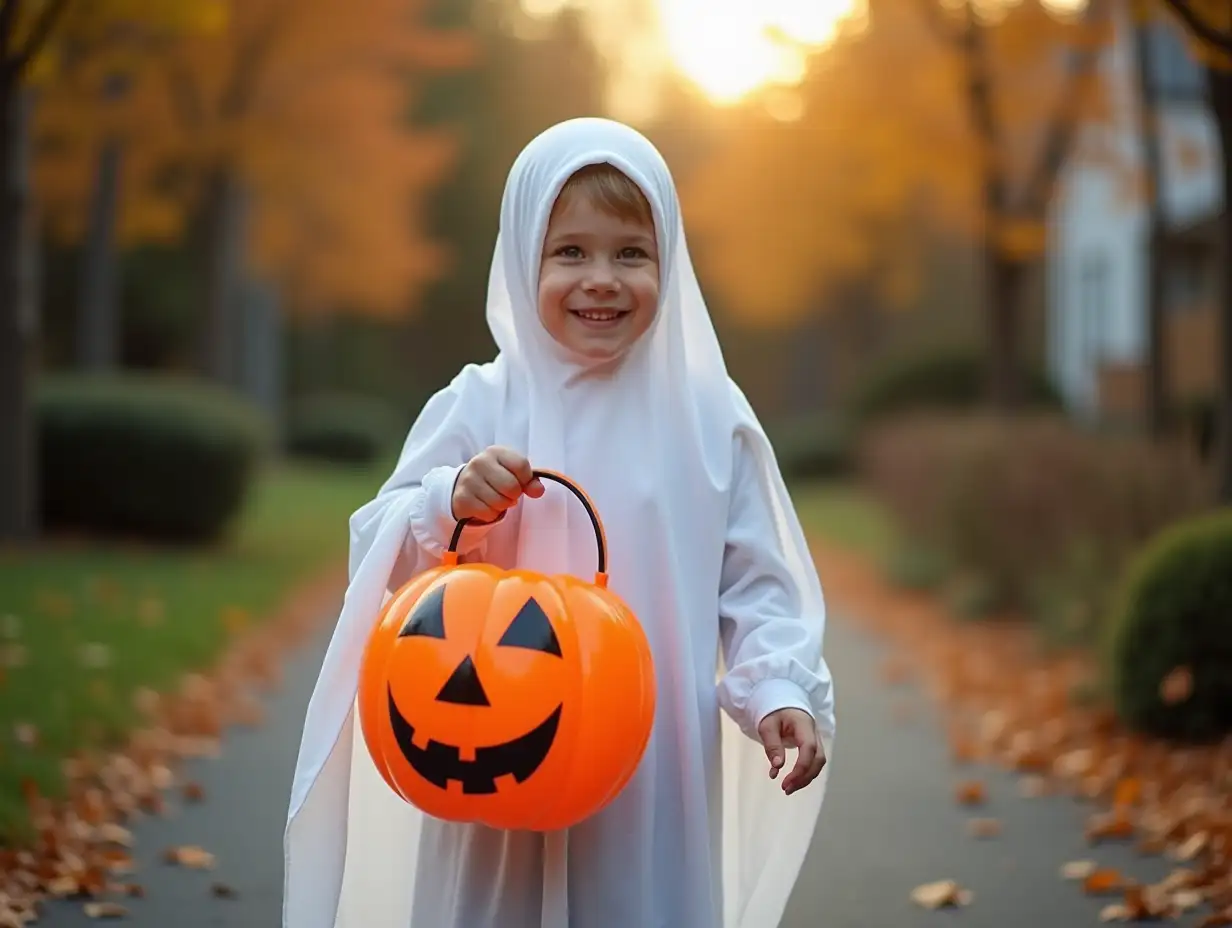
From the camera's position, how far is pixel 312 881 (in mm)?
3059

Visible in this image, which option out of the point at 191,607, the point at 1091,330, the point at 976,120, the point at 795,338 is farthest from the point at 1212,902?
the point at 795,338

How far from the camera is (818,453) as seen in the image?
28.5 m

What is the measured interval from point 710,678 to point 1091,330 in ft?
85.2

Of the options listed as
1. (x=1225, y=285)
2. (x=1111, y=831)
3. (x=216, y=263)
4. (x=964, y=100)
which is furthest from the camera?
(x=216, y=263)

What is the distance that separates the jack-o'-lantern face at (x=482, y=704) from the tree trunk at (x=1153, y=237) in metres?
10.6

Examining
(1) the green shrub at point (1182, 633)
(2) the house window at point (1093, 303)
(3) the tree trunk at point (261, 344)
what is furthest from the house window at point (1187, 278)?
(1) the green shrub at point (1182, 633)

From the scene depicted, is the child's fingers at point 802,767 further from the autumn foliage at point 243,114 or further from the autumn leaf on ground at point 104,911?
the autumn foliage at point 243,114

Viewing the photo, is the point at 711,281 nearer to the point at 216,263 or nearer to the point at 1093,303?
the point at 1093,303

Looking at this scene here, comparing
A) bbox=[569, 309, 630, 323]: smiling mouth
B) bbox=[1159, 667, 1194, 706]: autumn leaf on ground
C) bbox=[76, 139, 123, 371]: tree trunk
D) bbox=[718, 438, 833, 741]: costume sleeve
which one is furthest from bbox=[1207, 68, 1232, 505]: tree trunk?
bbox=[76, 139, 123, 371]: tree trunk

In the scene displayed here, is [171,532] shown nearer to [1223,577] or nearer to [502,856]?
[1223,577]

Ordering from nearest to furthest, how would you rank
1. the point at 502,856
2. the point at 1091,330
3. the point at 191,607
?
the point at 502,856
the point at 191,607
the point at 1091,330

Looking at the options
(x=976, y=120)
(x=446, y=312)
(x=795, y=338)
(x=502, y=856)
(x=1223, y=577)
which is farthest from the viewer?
(x=446, y=312)

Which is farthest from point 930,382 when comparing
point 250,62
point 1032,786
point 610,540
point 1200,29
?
point 610,540

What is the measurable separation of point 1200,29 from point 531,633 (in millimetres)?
4494
